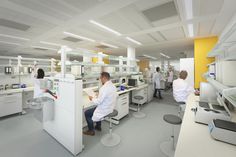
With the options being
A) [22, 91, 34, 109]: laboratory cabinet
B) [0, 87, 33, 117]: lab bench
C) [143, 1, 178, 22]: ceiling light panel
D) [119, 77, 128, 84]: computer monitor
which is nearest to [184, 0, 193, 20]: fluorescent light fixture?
[143, 1, 178, 22]: ceiling light panel

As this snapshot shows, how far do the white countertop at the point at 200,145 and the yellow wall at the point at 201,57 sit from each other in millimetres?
3489

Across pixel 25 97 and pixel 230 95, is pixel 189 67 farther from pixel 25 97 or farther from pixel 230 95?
pixel 25 97

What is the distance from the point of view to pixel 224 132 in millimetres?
1091

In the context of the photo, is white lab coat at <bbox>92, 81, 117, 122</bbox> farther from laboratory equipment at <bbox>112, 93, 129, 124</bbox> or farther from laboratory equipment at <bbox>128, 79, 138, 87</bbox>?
laboratory equipment at <bbox>128, 79, 138, 87</bbox>

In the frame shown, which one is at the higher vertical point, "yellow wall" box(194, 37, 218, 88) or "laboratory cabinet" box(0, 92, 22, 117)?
"yellow wall" box(194, 37, 218, 88)

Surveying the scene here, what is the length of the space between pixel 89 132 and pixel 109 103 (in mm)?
925

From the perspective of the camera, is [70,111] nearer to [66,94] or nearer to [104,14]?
[66,94]

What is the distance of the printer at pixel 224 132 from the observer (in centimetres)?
106

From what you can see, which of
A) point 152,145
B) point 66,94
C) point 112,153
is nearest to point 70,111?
point 66,94

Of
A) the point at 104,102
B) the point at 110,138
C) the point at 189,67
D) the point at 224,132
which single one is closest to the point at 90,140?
the point at 110,138

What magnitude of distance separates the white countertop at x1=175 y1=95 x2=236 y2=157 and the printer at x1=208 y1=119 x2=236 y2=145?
4 centimetres

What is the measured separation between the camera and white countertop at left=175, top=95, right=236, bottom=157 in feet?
3.13

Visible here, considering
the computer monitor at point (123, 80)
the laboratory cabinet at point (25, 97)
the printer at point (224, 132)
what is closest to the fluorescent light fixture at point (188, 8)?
the printer at point (224, 132)

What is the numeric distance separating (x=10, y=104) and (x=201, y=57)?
21.1 ft
